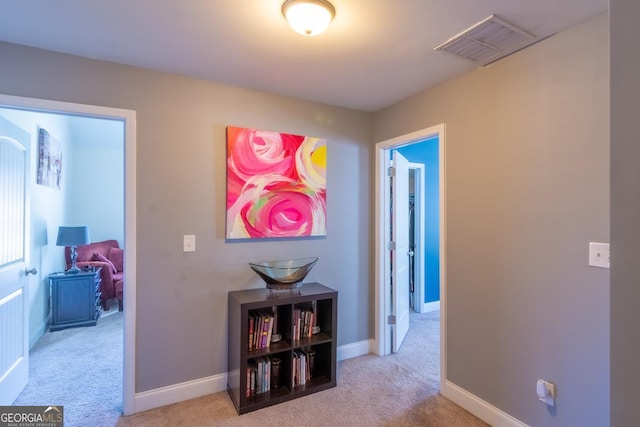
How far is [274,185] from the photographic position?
102 inches

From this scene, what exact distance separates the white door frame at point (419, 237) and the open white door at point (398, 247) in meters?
→ 0.95

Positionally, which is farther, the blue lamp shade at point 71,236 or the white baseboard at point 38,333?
the blue lamp shade at point 71,236

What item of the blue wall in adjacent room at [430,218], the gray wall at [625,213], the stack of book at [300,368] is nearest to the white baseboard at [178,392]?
the stack of book at [300,368]

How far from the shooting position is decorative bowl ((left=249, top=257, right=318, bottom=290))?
243 centimetres

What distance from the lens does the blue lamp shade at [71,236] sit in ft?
12.8

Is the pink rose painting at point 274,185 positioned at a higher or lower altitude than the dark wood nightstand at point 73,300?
higher

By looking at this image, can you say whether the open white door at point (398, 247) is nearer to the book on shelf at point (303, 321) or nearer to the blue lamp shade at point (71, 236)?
the book on shelf at point (303, 321)

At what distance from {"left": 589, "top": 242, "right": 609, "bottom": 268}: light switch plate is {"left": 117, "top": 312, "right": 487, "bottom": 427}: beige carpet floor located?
1.27m


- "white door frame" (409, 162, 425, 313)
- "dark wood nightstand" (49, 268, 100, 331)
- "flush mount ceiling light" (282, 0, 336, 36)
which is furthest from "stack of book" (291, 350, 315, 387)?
"dark wood nightstand" (49, 268, 100, 331)

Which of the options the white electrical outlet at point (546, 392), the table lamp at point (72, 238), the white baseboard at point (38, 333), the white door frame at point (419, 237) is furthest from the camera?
the white door frame at point (419, 237)

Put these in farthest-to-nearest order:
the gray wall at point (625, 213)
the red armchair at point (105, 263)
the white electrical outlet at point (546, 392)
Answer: the red armchair at point (105, 263)
the white electrical outlet at point (546, 392)
the gray wall at point (625, 213)

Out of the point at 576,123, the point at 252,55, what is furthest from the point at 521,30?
the point at 252,55

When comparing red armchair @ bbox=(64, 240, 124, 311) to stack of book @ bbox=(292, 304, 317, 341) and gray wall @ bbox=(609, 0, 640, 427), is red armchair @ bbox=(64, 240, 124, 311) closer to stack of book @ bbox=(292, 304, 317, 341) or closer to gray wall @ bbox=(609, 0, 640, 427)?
stack of book @ bbox=(292, 304, 317, 341)

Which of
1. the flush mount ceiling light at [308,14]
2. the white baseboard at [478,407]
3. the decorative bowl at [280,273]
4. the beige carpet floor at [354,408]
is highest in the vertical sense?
the flush mount ceiling light at [308,14]
